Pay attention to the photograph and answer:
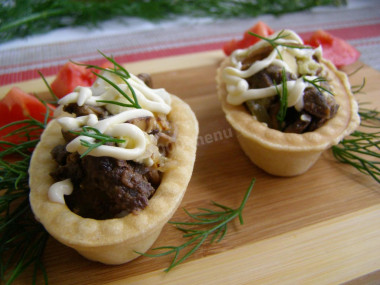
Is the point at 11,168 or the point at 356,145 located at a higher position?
the point at 11,168

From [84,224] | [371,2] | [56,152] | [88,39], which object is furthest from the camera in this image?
[371,2]

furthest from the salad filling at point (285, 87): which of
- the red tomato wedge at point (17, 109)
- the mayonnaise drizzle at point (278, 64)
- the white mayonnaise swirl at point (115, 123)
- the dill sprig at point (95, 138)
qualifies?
the red tomato wedge at point (17, 109)

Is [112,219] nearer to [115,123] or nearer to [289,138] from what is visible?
[115,123]

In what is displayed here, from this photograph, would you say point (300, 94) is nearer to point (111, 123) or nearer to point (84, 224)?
point (111, 123)

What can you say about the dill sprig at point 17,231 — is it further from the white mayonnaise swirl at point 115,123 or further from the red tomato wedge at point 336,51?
the red tomato wedge at point 336,51

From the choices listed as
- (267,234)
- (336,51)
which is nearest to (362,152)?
(267,234)

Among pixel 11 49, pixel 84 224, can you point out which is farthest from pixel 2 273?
pixel 11 49
